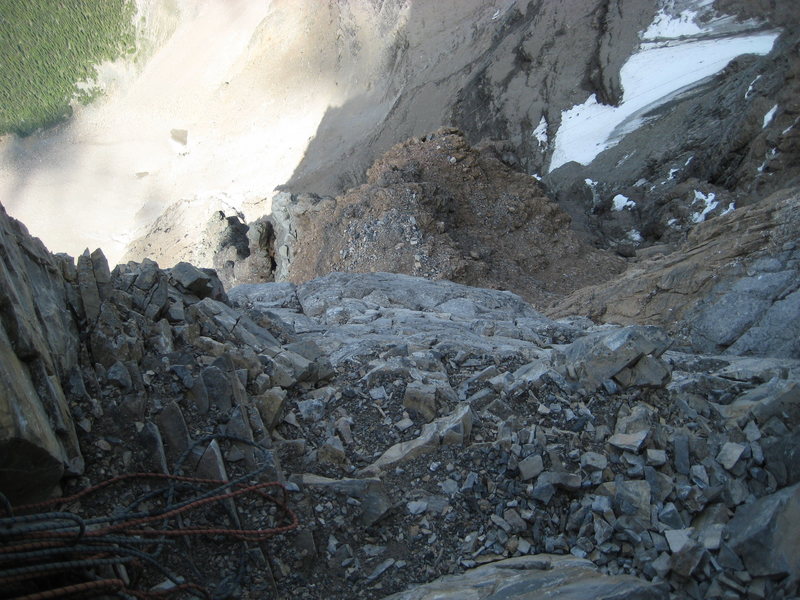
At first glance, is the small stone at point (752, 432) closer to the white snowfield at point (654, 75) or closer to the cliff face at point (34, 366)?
the cliff face at point (34, 366)

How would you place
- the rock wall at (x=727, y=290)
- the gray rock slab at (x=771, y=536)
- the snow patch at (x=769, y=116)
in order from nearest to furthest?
the gray rock slab at (x=771, y=536) → the rock wall at (x=727, y=290) → the snow patch at (x=769, y=116)

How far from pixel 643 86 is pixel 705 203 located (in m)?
8.93

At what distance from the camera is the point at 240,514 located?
11.3 ft

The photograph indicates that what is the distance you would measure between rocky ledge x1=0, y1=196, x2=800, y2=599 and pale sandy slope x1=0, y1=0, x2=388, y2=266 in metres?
24.0

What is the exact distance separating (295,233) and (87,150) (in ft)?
80.8

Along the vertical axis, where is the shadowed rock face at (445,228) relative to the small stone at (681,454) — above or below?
above

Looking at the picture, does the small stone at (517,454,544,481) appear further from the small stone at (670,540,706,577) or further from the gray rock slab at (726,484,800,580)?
the gray rock slab at (726,484,800,580)

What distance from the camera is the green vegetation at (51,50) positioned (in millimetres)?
36281

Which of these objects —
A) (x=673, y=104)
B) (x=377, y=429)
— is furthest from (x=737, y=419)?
(x=673, y=104)

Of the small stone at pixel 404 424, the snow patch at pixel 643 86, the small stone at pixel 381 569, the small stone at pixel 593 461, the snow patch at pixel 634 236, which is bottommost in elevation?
the small stone at pixel 593 461

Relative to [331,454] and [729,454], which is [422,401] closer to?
[331,454]

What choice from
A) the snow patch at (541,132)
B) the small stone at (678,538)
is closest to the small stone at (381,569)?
the small stone at (678,538)

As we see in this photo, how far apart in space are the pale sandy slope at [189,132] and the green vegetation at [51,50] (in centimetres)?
146

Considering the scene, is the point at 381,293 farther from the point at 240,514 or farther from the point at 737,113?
the point at 737,113
